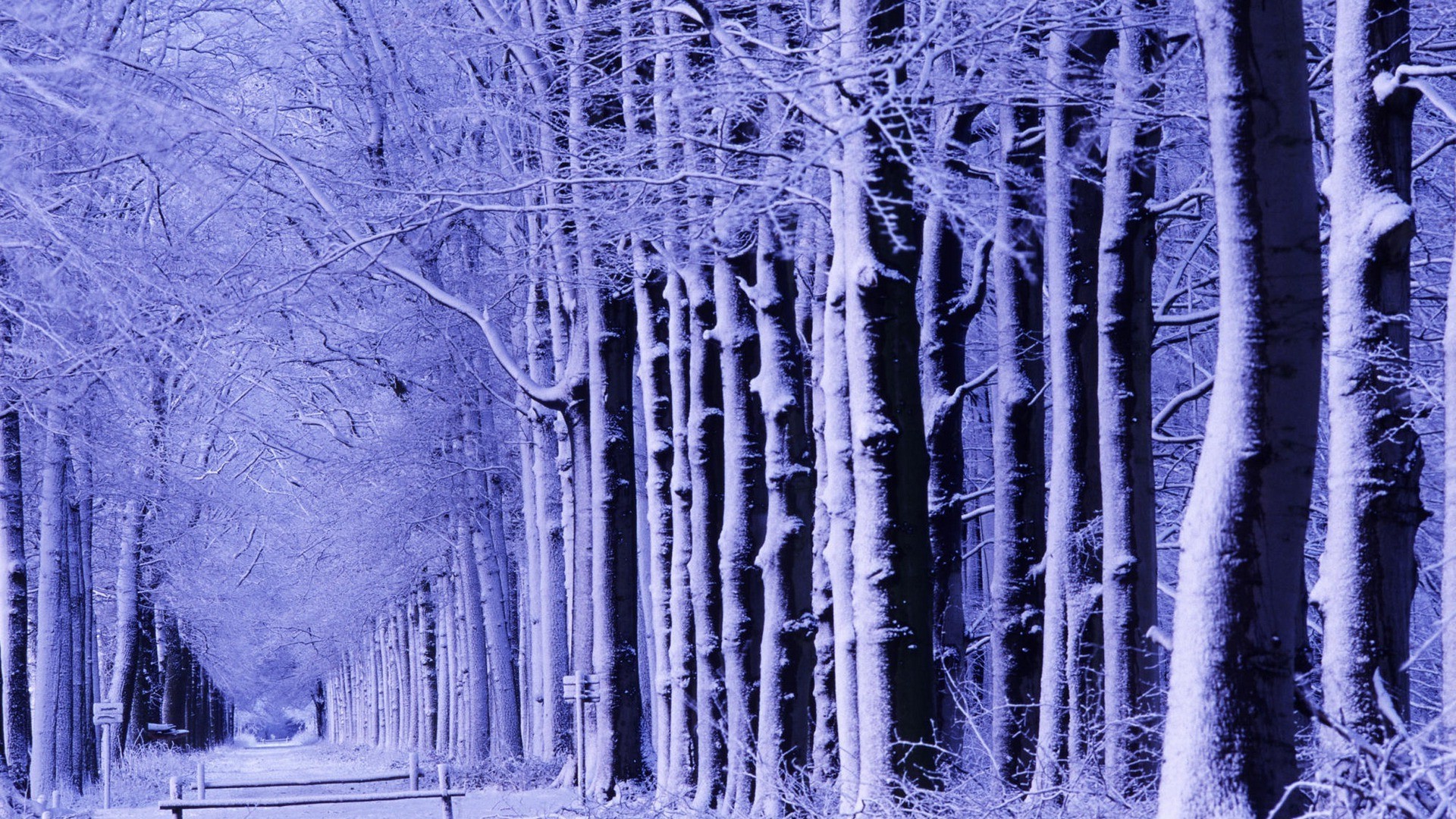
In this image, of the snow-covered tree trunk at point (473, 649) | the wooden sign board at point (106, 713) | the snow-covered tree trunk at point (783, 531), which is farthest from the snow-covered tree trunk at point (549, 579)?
the snow-covered tree trunk at point (783, 531)

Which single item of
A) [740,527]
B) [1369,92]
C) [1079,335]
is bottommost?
[740,527]

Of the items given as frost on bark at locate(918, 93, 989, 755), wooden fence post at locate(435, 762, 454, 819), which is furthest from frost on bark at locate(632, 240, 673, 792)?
frost on bark at locate(918, 93, 989, 755)

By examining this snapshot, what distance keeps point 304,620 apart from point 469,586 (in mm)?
22713

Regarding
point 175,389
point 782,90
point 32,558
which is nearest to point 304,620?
point 32,558

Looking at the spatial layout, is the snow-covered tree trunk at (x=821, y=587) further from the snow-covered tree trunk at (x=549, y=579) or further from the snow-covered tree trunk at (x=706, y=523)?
the snow-covered tree trunk at (x=549, y=579)

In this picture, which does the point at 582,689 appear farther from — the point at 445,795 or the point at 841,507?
the point at 841,507

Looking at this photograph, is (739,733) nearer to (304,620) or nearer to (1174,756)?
(1174,756)

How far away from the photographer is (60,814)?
48.5 ft

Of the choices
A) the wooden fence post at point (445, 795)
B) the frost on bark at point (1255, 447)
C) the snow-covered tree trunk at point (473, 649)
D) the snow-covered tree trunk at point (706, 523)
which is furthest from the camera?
the snow-covered tree trunk at point (473, 649)

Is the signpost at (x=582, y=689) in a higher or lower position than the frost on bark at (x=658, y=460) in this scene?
lower

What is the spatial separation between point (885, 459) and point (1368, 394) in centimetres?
212

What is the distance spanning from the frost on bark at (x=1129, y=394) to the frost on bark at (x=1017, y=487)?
68cm

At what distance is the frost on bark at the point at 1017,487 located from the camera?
9828 mm

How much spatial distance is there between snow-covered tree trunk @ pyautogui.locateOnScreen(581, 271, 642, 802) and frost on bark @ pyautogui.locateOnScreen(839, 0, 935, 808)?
20.7 feet
